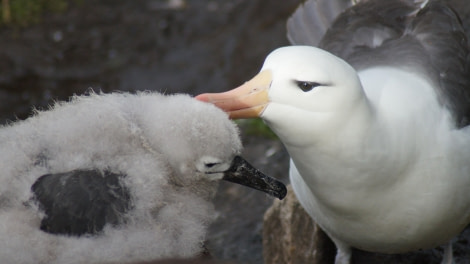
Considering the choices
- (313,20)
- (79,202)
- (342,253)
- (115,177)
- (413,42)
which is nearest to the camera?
(79,202)

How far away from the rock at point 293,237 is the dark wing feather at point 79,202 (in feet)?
6.63

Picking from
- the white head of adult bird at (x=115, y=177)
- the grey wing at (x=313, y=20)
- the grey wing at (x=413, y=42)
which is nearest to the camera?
the white head of adult bird at (x=115, y=177)

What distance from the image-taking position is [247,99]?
13.1 feet

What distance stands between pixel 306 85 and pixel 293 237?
1700 mm

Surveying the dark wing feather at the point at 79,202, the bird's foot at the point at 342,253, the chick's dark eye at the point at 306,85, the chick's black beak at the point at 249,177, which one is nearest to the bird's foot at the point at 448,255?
the bird's foot at the point at 342,253

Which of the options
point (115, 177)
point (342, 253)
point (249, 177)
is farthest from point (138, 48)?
point (115, 177)

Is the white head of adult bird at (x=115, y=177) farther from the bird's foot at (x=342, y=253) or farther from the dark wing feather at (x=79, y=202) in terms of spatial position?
the bird's foot at (x=342, y=253)

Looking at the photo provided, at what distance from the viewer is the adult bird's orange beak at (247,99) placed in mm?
3965

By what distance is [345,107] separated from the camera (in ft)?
13.1

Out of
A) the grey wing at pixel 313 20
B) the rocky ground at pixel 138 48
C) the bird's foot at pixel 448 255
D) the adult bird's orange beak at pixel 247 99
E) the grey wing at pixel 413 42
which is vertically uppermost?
the adult bird's orange beak at pixel 247 99

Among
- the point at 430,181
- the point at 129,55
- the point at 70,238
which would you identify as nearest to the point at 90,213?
the point at 70,238

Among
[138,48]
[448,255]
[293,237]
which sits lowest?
[138,48]

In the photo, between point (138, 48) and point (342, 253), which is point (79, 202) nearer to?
point (342, 253)

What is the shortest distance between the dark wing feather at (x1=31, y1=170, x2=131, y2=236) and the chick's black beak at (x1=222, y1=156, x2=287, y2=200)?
60cm
